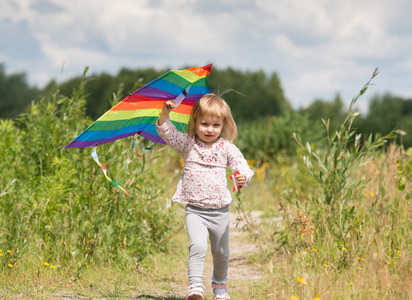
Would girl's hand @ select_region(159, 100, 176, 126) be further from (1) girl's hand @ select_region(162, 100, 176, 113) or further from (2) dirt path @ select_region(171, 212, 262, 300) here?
(2) dirt path @ select_region(171, 212, 262, 300)

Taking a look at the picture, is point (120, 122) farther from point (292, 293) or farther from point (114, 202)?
point (292, 293)

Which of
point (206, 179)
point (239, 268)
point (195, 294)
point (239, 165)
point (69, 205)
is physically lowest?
point (239, 268)

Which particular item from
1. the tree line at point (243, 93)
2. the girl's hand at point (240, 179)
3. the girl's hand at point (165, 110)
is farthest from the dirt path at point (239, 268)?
the tree line at point (243, 93)

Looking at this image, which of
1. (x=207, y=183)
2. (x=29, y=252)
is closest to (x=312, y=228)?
(x=207, y=183)

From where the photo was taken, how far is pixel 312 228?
13.3ft

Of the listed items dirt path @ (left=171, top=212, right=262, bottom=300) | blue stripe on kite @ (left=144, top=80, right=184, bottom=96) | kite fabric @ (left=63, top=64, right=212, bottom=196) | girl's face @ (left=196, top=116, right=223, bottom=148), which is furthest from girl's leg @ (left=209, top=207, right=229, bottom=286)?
blue stripe on kite @ (left=144, top=80, right=184, bottom=96)

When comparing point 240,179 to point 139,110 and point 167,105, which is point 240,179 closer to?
point 167,105

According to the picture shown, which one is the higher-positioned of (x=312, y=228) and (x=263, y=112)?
(x=263, y=112)

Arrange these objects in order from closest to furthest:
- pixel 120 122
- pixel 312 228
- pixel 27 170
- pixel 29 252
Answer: pixel 120 122 → pixel 29 252 → pixel 312 228 → pixel 27 170

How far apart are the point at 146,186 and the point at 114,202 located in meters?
0.85

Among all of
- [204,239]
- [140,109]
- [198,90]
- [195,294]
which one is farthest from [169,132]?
[195,294]

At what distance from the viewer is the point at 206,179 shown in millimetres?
3170

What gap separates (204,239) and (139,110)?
1.06 meters

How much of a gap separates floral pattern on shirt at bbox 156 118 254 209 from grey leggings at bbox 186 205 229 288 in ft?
0.24
